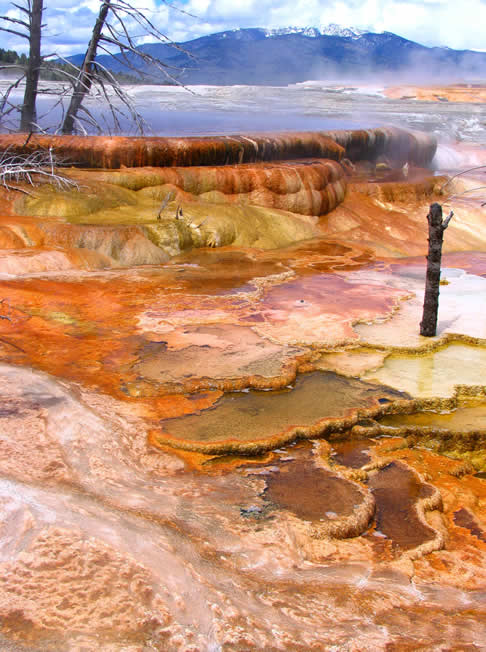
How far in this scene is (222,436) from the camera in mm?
3789

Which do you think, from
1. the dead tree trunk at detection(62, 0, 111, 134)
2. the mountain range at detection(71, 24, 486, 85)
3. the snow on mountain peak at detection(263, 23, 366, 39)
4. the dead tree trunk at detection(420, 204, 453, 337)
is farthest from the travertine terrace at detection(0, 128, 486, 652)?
the snow on mountain peak at detection(263, 23, 366, 39)

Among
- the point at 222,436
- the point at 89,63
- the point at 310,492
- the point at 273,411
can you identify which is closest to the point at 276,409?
the point at 273,411

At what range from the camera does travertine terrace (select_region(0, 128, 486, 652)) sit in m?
2.33

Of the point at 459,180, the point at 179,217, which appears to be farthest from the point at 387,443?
the point at 459,180

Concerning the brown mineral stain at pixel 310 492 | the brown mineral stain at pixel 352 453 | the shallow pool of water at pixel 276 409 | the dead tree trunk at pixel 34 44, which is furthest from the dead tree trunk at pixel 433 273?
the dead tree trunk at pixel 34 44

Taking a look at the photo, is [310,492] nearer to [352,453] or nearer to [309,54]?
[352,453]

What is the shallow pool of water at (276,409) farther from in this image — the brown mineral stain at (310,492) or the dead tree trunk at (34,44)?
the dead tree trunk at (34,44)

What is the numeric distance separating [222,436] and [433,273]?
98.3 inches

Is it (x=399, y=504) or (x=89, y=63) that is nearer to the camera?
(x=399, y=504)

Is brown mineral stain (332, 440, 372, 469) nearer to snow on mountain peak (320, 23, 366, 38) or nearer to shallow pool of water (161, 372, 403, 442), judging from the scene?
shallow pool of water (161, 372, 403, 442)

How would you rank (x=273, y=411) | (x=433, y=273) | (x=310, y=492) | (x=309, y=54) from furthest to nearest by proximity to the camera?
(x=309, y=54), (x=433, y=273), (x=273, y=411), (x=310, y=492)

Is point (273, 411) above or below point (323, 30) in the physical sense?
below

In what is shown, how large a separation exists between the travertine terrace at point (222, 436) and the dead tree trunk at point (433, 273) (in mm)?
137

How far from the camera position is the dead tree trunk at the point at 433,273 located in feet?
17.2
